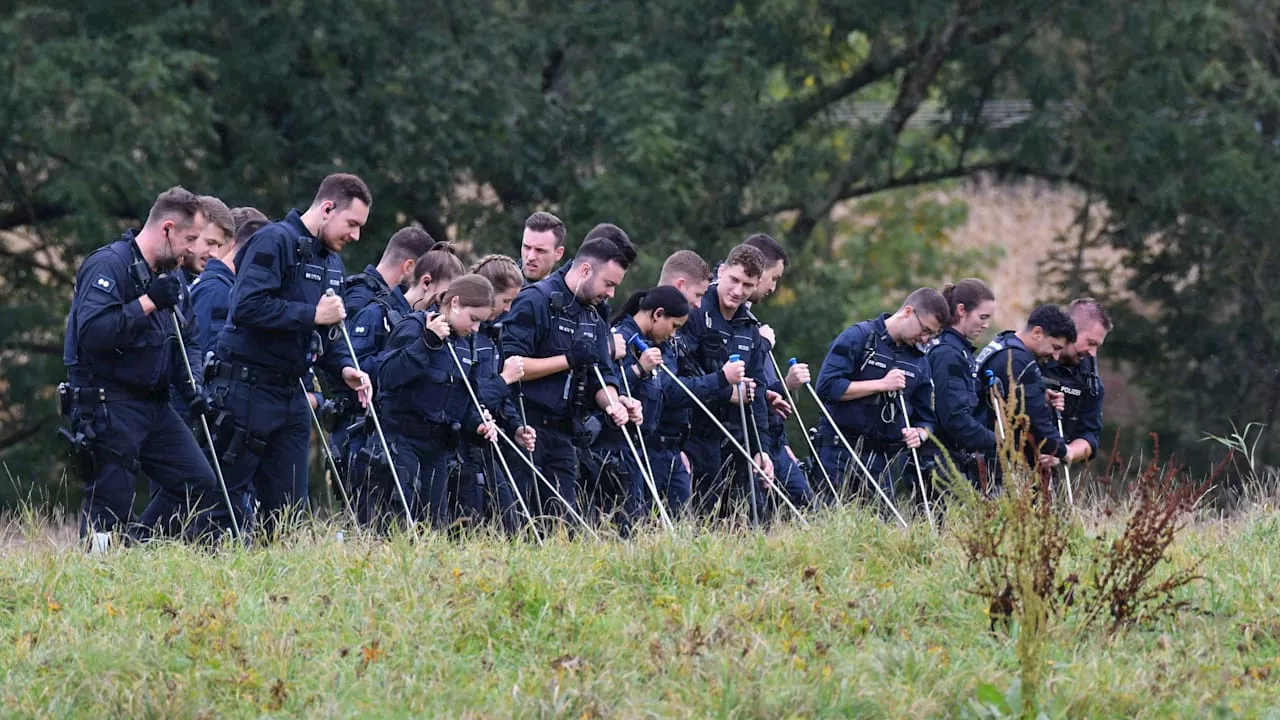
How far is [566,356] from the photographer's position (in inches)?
378

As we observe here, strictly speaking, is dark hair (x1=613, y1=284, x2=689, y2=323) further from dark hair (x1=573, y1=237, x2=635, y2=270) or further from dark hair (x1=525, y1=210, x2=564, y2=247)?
dark hair (x1=525, y1=210, x2=564, y2=247)

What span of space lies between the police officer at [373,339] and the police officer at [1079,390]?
378 cm

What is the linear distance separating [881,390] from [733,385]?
889mm

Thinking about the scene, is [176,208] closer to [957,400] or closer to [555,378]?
[555,378]

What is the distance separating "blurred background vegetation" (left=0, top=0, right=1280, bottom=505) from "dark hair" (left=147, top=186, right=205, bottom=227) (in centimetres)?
962

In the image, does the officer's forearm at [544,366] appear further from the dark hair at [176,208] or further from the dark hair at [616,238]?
the dark hair at [176,208]

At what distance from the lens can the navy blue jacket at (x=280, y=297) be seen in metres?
8.58

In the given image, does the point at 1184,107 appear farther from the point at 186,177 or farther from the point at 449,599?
the point at 449,599

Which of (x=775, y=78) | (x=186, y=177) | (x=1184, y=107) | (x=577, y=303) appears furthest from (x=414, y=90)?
(x=577, y=303)

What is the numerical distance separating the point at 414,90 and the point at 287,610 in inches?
525

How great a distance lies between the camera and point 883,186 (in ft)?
72.5

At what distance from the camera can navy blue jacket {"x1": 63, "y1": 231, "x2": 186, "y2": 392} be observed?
8.22m

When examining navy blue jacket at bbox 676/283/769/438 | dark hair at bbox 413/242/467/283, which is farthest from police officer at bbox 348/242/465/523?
navy blue jacket at bbox 676/283/769/438

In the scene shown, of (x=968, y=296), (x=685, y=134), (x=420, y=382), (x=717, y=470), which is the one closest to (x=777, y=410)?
(x=717, y=470)
